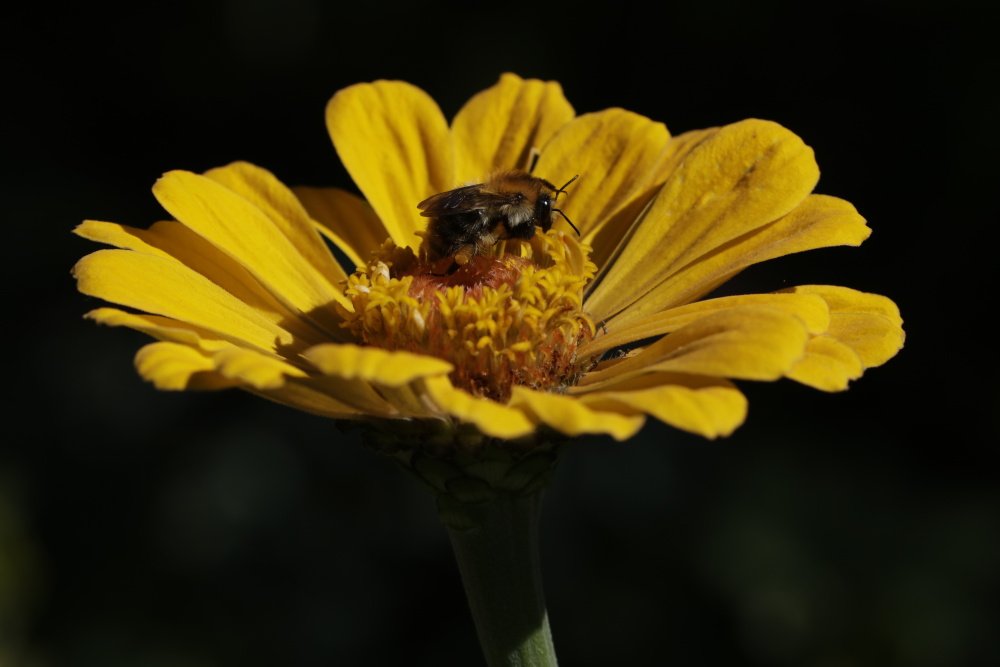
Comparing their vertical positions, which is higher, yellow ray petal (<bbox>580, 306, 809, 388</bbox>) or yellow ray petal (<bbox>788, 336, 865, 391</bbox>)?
yellow ray petal (<bbox>580, 306, 809, 388</bbox>)

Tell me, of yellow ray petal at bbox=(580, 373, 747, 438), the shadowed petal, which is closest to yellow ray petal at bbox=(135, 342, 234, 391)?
the shadowed petal

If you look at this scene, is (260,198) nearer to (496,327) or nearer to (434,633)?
(496,327)

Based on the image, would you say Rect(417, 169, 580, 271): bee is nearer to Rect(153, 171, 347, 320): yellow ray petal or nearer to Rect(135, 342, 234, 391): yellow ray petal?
Rect(153, 171, 347, 320): yellow ray petal

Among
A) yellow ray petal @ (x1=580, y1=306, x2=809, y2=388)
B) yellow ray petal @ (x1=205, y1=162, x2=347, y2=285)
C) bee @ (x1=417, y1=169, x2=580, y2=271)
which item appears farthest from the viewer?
yellow ray petal @ (x1=205, y1=162, x2=347, y2=285)

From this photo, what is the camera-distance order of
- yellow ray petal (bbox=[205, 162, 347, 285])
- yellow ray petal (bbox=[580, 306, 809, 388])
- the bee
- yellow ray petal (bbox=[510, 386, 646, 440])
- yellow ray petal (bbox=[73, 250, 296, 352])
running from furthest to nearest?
yellow ray petal (bbox=[205, 162, 347, 285]) < the bee < yellow ray petal (bbox=[73, 250, 296, 352]) < yellow ray petal (bbox=[580, 306, 809, 388]) < yellow ray petal (bbox=[510, 386, 646, 440])

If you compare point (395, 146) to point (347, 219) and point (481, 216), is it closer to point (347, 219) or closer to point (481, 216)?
point (347, 219)

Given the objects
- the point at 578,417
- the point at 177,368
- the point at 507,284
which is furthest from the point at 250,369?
the point at 507,284

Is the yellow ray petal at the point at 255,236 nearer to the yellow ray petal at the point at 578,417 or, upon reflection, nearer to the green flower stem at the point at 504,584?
the green flower stem at the point at 504,584
